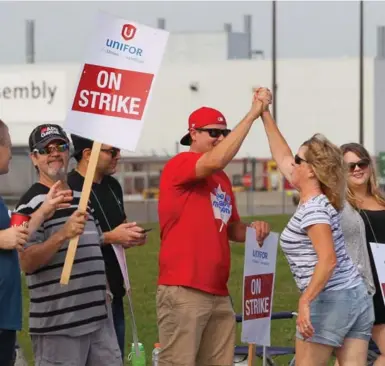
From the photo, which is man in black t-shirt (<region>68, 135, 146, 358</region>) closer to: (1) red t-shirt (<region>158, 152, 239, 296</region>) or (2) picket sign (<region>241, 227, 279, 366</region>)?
(1) red t-shirt (<region>158, 152, 239, 296</region>)

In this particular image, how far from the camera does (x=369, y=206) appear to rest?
25.4 feet

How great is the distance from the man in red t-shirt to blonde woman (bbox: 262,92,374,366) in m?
0.45

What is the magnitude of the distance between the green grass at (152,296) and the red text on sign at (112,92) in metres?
4.04

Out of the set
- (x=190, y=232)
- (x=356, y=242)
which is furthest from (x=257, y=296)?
(x=190, y=232)

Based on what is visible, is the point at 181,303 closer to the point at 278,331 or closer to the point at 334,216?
the point at 334,216

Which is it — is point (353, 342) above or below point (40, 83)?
below

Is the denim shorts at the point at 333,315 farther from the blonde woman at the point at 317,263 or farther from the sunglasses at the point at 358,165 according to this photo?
the sunglasses at the point at 358,165

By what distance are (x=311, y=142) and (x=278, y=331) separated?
5.47m

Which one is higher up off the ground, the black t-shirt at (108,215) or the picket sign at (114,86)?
the picket sign at (114,86)

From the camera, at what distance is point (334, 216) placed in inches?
257

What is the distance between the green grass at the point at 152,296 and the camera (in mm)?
11344

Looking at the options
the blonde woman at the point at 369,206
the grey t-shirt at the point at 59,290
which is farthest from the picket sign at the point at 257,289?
the grey t-shirt at the point at 59,290

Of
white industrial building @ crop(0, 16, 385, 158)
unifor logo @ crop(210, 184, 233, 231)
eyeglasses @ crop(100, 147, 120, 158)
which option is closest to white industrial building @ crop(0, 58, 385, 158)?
white industrial building @ crop(0, 16, 385, 158)

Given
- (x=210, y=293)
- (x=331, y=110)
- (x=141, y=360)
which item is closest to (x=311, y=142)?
(x=210, y=293)
